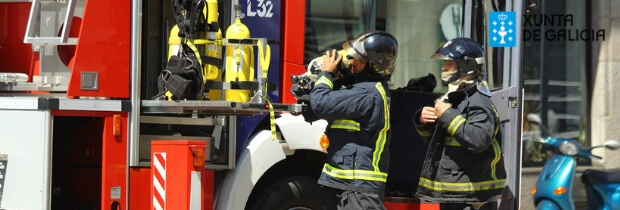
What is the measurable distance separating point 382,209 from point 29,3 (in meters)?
2.60

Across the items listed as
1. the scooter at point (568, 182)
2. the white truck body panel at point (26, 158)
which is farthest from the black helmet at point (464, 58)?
the scooter at point (568, 182)

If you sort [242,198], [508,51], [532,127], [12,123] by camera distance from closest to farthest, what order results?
[12,123] → [242,198] → [508,51] → [532,127]

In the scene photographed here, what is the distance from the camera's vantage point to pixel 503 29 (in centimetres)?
851

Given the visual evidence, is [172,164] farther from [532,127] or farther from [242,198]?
[532,127]

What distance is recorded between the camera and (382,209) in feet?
23.5

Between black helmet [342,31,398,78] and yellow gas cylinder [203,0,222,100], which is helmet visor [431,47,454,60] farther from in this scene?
yellow gas cylinder [203,0,222,100]

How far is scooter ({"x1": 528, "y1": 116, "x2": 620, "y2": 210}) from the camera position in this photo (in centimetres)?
988

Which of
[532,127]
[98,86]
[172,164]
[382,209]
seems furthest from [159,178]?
[532,127]

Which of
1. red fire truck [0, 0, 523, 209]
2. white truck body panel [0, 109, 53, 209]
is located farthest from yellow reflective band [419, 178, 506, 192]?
white truck body panel [0, 109, 53, 209]

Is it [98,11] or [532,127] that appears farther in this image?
[532,127]

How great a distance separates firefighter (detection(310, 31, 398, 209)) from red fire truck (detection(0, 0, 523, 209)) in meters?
0.29

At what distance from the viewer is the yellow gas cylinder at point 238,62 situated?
284 inches

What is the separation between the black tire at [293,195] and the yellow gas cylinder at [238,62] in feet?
2.77

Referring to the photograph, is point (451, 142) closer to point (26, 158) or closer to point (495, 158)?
point (495, 158)
